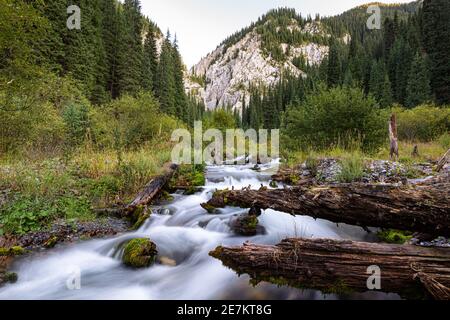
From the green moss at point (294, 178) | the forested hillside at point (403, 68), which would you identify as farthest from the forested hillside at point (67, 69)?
the forested hillside at point (403, 68)

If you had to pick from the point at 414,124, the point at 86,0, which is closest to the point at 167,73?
the point at 86,0

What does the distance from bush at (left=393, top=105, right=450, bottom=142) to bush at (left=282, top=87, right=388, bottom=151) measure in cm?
1196

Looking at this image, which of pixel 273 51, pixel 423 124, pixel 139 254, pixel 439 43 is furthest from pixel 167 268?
pixel 273 51

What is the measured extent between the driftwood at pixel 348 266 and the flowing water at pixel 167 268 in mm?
218

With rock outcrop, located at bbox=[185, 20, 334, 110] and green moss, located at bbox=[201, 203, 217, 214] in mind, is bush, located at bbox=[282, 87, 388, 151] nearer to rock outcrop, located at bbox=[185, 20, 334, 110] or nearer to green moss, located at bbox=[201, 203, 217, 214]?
green moss, located at bbox=[201, 203, 217, 214]

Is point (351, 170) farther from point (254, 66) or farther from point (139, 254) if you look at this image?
point (254, 66)

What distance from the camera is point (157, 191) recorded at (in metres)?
8.05

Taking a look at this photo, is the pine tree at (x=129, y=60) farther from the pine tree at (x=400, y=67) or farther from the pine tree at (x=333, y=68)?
the pine tree at (x=400, y=67)

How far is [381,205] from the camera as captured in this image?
137 inches

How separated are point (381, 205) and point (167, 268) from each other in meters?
3.51

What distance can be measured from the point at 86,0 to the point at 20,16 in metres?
30.6

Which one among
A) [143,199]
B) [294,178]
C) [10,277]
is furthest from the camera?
[294,178]

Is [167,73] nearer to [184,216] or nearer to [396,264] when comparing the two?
[184,216]

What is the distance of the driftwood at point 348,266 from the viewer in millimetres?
2816
